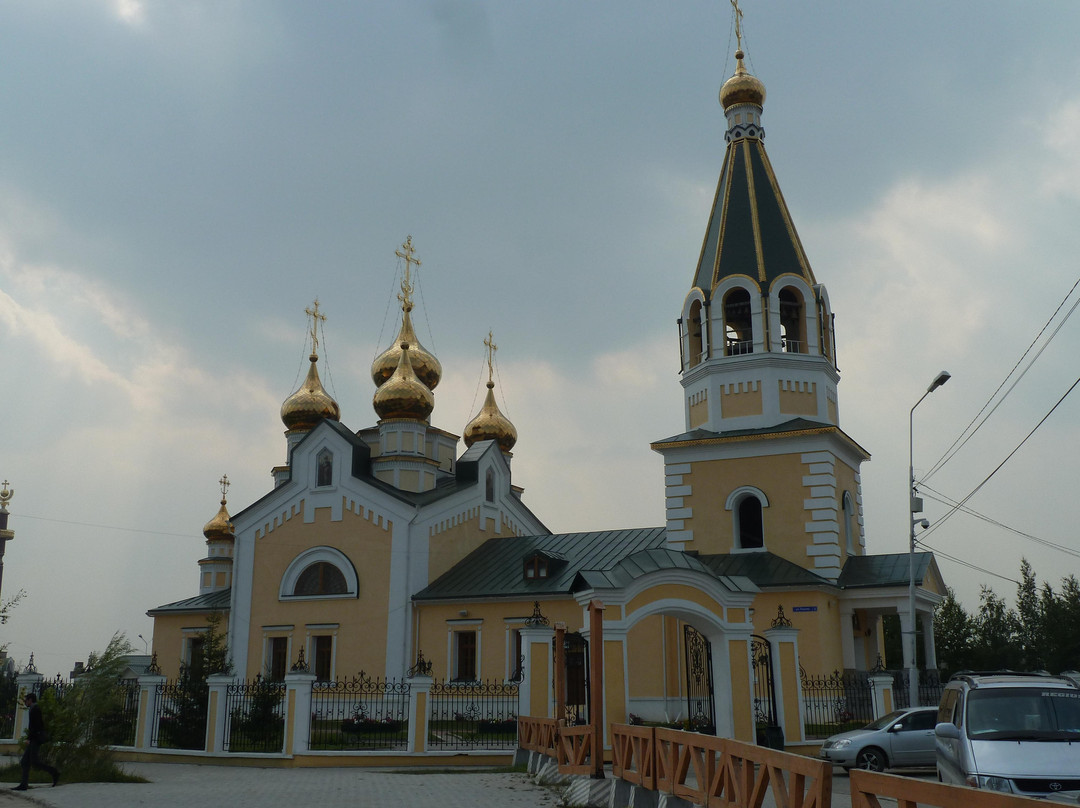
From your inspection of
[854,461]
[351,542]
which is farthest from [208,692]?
[854,461]

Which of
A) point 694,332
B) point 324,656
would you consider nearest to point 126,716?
point 324,656

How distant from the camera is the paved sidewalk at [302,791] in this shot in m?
11.4

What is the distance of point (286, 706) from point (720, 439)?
36.6 ft

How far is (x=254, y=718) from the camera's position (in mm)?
17938

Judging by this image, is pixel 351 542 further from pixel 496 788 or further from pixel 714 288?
pixel 496 788

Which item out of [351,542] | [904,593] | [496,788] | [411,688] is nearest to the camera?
[496,788]

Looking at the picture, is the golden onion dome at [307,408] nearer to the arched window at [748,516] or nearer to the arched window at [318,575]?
the arched window at [318,575]

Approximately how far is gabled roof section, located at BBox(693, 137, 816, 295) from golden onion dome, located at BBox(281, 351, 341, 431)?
601 inches

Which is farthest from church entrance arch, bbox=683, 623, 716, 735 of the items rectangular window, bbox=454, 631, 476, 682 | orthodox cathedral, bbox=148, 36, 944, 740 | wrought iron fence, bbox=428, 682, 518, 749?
rectangular window, bbox=454, 631, 476, 682

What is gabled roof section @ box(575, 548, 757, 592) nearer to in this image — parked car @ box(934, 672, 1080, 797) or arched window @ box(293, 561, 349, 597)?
parked car @ box(934, 672, 1080, 797)

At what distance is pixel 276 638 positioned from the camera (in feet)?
89.6

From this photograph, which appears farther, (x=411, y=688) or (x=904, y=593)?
(x=904, y=593)

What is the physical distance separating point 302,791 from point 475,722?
7680mm

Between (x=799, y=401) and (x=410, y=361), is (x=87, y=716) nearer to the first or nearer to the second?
(x=799, y=401)
